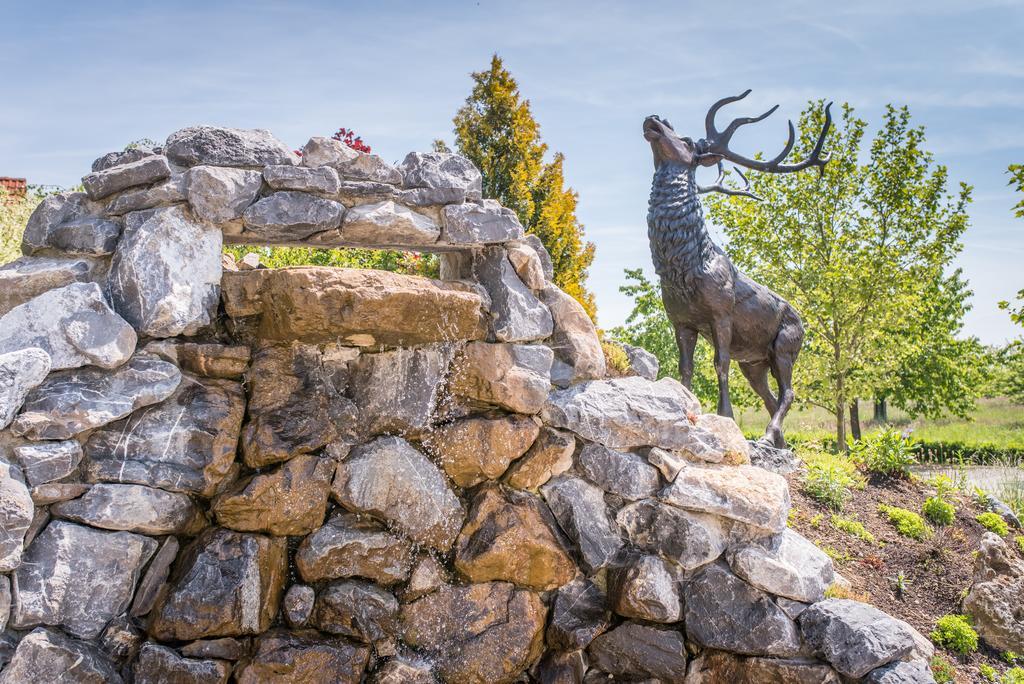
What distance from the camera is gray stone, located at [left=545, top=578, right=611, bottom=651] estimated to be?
138 inches

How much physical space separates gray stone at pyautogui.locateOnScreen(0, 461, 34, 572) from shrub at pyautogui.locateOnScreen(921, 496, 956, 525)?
18.5ft

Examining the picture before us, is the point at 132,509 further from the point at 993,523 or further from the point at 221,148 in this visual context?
the point at 993,523

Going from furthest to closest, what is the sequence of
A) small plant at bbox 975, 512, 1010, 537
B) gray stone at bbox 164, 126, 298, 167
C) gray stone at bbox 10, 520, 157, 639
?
1. small plant at bbox 975, 512, 1010, 537
2. gray stone at bbox 164, 126, 298, 167
3. gray stone at bbox 10, 520, 157, 639

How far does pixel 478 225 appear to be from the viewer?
366cm

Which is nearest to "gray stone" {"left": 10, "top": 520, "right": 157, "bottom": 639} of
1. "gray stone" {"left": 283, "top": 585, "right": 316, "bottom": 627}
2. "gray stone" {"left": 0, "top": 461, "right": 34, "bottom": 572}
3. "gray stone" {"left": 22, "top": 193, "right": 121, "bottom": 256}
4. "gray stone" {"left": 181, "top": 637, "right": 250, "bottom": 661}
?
"gray stone" {"left": 0, "top": 461, "right": 34, "bottom": 572}

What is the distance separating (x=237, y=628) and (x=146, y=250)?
165 cm

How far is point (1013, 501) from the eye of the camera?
20.9ft

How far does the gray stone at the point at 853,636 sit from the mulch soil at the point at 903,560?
0.72 meters

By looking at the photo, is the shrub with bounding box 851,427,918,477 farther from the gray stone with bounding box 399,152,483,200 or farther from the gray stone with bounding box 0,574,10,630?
the gray stone with bounding box 0,574,10,630

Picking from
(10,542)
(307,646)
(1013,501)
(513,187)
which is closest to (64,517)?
(10,542)

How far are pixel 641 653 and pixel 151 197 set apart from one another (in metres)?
3.11

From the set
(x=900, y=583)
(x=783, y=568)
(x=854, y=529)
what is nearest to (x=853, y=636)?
(x=783, y=568)

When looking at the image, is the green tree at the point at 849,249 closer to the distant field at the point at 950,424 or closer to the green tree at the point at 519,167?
the distant field at the point at 950,424

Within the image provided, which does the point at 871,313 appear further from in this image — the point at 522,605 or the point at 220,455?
the point at 220,455
